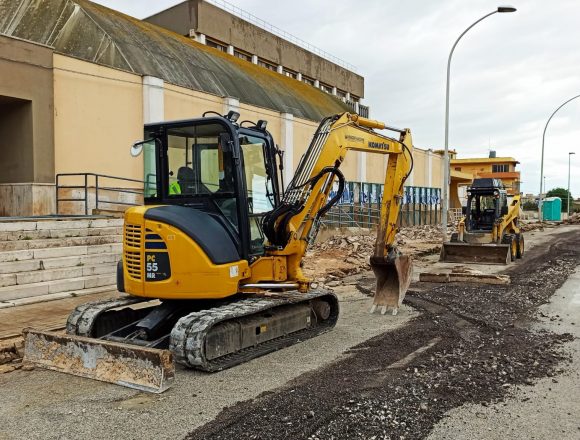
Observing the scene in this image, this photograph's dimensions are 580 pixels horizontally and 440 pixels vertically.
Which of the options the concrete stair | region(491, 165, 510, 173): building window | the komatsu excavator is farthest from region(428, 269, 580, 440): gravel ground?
region(491, 165, 510, 173): building window

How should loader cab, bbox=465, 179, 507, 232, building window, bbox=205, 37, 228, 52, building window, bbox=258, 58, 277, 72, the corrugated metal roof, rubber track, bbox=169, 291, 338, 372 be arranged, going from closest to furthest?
1. rubber track, bbox=169, 291, 338, 372
2. the corrugated metal roof
3. loader cab, bbox=465, 179, 507, 232
4. building window, bbox=205, 37, 228, 52
5. building window, bbox=258, 58, 277, 72

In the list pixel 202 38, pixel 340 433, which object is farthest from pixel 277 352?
pixel 202 38

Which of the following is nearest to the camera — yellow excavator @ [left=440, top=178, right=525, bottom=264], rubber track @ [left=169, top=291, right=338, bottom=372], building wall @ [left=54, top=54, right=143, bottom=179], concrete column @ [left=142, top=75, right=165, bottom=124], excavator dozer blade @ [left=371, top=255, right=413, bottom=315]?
rubber track @ [left=169, top=291, right=338, bottom=372]

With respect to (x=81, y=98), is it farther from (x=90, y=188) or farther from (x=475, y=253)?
(x=475, y=253)

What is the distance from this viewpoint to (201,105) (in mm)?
21109

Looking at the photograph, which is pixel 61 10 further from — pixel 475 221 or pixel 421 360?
pixel 421 360

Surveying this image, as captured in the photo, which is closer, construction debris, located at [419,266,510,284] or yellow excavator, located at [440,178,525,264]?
construction debris, located at [419,266,510,284]

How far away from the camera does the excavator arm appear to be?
24.0 ft

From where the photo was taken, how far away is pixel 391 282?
9570 millimetres

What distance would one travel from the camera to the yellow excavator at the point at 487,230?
17812 mm

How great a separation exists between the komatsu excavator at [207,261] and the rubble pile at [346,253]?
20.4 feet

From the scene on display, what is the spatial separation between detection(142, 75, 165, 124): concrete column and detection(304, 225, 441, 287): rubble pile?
7.37 meters

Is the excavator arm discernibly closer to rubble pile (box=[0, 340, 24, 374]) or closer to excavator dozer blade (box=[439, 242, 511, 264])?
rubble pile (box=[0, 340, 24, 374])

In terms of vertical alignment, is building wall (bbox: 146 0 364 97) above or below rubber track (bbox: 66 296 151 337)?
above
